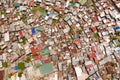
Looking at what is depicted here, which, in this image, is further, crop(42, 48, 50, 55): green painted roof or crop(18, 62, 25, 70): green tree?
crop(42, 48, 50, 55): green painted roof

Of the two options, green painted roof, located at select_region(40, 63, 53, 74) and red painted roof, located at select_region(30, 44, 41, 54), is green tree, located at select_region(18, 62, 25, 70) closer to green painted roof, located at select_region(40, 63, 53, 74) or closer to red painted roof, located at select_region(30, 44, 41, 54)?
red painted roof, located at select_region(30, 44, 41, 54)

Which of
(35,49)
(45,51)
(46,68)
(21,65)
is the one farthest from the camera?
(35,49)

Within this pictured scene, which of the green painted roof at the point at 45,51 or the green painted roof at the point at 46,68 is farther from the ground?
the green painted roof at the point at 45,51

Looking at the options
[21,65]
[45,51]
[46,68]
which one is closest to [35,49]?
[45,51]

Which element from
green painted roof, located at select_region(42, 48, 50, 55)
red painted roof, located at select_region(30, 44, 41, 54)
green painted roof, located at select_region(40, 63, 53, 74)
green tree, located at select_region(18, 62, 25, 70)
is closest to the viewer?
green painted roof, located at select_region(40, 63, 53, 74)

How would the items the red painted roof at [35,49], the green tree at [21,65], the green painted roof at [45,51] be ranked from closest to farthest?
the green tree at [21,65], the green painted roof at [45,51], the red painted roof at [35,49]

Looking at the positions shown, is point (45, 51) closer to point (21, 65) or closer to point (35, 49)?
point (35, 49)

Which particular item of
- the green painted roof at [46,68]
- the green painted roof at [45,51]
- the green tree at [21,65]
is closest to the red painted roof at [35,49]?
the green painted roof at [45,51]

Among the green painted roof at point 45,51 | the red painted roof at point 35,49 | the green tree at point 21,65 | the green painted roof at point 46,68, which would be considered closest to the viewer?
the green painted roof at point 46,68

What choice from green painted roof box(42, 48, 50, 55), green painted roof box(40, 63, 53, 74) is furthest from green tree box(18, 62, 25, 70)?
green painted roof box(42, 48, 50, 55)

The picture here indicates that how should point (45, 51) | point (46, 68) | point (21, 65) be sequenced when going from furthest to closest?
point (45, 51)
point (21, 65)
point (46, 68)

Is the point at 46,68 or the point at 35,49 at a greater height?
the point at 35,49

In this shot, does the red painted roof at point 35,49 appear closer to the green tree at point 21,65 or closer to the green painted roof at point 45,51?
the green painted roof at point 45,51
